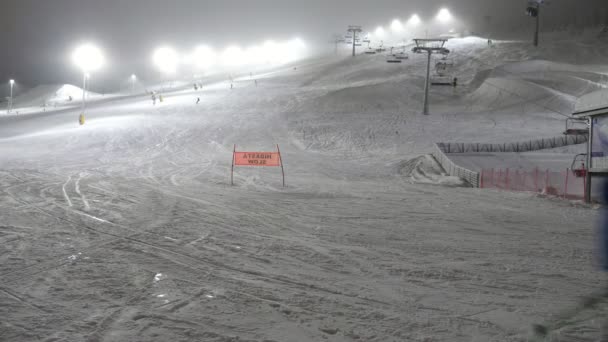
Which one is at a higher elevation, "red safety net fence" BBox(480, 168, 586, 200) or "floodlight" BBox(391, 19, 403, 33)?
"floodlight" BBox(391, 19, 403, 33)

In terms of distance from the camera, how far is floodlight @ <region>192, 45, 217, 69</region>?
89.1 meters

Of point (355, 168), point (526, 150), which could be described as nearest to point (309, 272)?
point (355, 168)

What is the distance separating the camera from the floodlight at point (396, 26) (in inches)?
3939

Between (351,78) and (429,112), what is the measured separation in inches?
668

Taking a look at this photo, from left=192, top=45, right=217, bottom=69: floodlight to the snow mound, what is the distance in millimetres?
79928

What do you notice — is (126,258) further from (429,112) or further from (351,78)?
(351,78)

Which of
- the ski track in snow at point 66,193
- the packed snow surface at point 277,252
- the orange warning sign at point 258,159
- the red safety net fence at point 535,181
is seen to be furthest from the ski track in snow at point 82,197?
the red safety net fence at point 535,181

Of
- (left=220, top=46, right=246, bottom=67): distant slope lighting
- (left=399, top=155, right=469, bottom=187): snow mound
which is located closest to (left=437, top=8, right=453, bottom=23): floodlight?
(left=220, top=46, right=246, bottom=67): distant slope lighting

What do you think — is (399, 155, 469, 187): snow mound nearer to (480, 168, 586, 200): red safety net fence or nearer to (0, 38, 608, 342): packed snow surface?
(0, 38, 608, 342): packed snow surface

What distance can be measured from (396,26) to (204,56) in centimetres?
4684

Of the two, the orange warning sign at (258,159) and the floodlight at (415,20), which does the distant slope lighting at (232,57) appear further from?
the orange warning sign at (258,159)

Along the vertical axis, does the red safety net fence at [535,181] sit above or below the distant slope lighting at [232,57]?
below

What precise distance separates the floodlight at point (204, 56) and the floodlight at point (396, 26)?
43863mm

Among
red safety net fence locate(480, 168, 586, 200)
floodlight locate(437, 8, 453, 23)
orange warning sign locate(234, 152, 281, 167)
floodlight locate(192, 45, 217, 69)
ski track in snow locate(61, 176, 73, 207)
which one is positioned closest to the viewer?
ski track in snow locate(61, 176, 73, 207)
